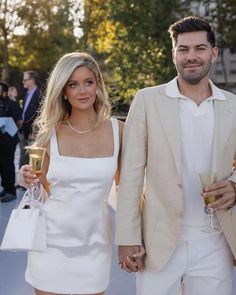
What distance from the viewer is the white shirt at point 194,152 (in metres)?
2.37

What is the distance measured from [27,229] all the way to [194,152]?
3.08ft

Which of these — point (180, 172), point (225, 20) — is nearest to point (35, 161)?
point (180, 172)

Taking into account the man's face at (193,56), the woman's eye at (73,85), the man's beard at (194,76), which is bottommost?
the woman's eye at (73,85)

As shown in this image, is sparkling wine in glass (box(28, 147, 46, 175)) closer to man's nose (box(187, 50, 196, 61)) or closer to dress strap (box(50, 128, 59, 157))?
A: dress strap (box(50, 128, 59, 157))

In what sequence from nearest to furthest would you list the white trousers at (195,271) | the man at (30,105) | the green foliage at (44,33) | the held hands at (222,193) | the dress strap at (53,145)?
the held hands at (222,193) → the white trousers at (195,271) → the dress strap at (53,145) → the man at (30,105) → the green foliage at (44,33)

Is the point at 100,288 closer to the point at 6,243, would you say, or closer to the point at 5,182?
the point at 6,243

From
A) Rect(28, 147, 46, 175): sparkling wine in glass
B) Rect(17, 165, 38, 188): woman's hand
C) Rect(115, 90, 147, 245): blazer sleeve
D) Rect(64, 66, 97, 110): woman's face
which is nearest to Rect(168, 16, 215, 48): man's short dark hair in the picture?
Rect(115, 90, 147, 245): blazer sleeve

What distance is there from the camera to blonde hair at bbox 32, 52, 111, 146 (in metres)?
2.60

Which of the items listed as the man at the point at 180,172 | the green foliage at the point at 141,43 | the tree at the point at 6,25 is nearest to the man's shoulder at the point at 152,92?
the man at the point at 180,172

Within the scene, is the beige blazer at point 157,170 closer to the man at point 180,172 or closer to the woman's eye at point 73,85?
the man at point 180,172

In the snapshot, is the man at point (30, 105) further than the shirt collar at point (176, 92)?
Yes

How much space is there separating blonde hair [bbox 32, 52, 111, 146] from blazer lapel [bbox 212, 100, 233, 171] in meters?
0.70

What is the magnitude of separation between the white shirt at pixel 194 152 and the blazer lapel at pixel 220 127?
28mm


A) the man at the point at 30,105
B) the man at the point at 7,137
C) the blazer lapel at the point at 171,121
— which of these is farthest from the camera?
the man at the point at 30,105
